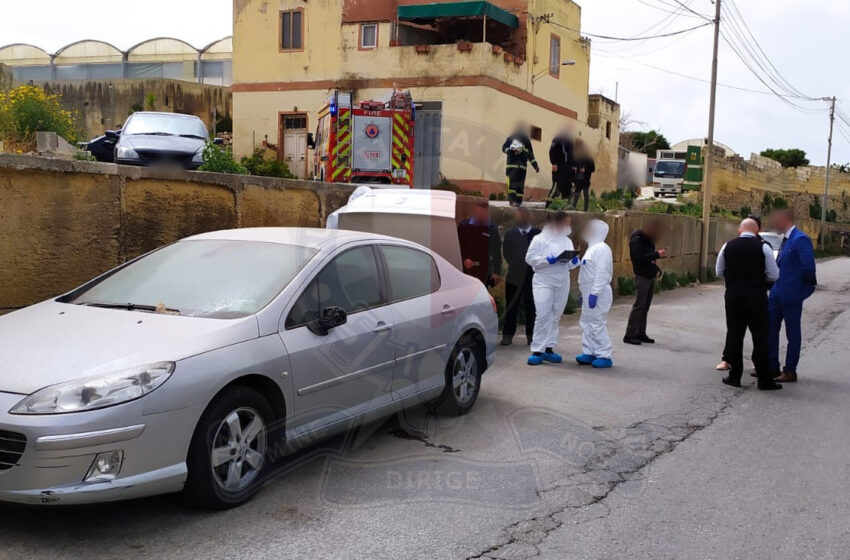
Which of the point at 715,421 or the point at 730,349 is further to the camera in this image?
the point at 730,349

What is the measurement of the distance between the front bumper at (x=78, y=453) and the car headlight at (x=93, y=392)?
1.6 inches

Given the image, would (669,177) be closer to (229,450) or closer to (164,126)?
(164,126)

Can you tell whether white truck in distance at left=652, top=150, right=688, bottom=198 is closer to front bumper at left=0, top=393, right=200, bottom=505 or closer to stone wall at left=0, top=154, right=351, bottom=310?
stone wall at left=0, top=154, right=351, bottom=310

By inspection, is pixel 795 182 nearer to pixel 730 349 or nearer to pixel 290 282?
pixel 730 349

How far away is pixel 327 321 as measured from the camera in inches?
196

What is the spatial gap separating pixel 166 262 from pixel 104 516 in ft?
6.05

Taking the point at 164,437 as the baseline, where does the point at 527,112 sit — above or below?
above

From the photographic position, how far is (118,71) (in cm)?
4125

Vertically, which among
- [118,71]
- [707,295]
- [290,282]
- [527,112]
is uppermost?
[118,71]

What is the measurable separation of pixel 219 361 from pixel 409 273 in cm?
218

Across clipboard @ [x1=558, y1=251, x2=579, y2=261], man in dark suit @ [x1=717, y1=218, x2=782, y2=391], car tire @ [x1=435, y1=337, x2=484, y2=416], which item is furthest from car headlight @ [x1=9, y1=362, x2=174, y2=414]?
man in dark suit @ [x1=717, y1=218, x2=782, y2=391]

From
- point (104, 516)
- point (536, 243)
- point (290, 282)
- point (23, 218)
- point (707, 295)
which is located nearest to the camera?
point (104, 516)

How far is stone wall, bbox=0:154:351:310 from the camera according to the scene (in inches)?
268

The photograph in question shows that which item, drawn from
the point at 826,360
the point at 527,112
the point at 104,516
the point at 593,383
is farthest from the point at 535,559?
the point at 527,112
